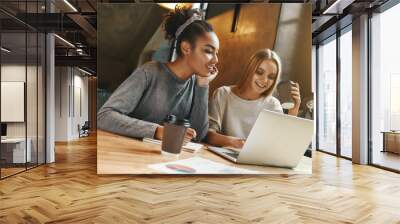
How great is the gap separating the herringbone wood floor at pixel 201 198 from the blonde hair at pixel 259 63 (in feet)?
4.90

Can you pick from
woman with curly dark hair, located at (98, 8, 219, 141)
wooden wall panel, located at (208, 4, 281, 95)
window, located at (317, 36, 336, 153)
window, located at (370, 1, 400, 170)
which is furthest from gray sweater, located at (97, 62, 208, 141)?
window, located at (317, 36, 336, 153)

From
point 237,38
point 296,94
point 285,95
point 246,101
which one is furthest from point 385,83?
point 237,38

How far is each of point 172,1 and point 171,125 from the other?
207 centimetres

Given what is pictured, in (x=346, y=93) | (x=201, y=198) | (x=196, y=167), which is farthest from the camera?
(x=346, y=93)

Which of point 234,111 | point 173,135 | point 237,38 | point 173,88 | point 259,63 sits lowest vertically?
point 173,135

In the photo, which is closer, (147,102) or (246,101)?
(147,102)

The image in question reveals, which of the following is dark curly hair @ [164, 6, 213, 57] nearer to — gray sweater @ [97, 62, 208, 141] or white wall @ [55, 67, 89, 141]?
gray sweater @ [97, 62, 208, 141]

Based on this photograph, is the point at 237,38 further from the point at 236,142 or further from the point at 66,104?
the point at 66,104

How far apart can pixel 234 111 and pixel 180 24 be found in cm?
166

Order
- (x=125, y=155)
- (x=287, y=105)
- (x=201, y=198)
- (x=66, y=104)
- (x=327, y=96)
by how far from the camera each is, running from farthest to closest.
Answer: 1. (x=66, y=104)
2. (x=327, y=96)
3. (x=287, y=105)
4. (x=125, y=155)
5. (x=201, y=198)

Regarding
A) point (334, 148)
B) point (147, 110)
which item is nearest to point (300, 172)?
point (147, 110)

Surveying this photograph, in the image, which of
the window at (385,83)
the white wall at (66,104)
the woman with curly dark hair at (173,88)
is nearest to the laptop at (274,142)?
the woman with curly dark hair at (173,88)

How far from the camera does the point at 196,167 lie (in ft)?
19.4

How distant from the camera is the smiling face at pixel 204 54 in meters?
5.93
